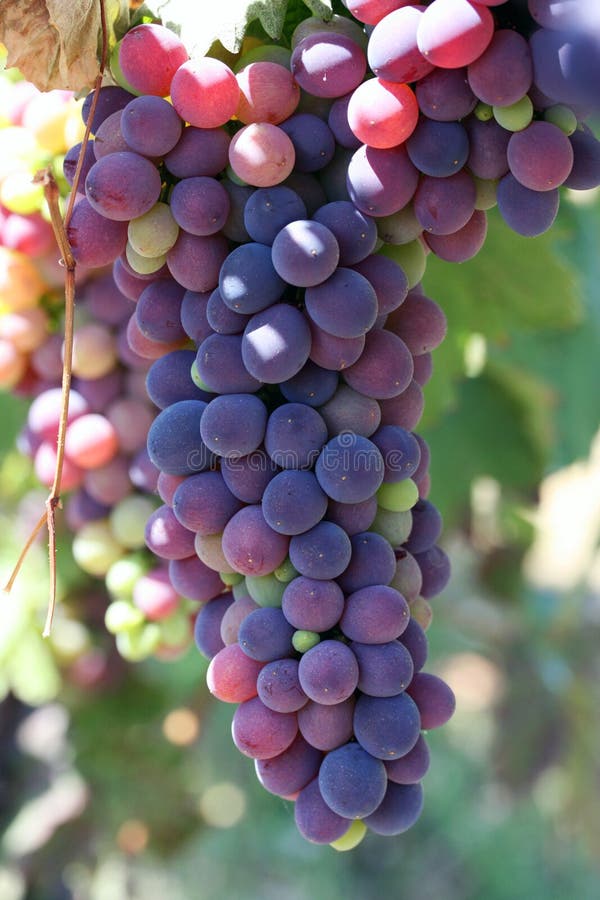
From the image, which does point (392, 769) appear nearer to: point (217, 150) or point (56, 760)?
point (217, 150)

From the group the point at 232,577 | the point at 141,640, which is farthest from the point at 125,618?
the point at 232,577

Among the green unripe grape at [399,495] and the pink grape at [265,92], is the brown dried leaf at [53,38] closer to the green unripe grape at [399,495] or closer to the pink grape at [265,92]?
the pink grape at [265,92]

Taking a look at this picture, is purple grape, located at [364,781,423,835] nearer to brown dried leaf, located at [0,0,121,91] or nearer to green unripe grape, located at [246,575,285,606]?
green unripe grape, located at [246,575,285,606]

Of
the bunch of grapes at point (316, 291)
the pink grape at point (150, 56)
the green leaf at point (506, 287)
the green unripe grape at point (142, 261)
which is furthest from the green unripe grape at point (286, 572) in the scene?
the green leaf at point (506, 287)

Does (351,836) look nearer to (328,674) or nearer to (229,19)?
(328,674)

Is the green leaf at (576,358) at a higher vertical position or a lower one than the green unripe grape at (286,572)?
lower

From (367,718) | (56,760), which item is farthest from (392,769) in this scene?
(56,760)
